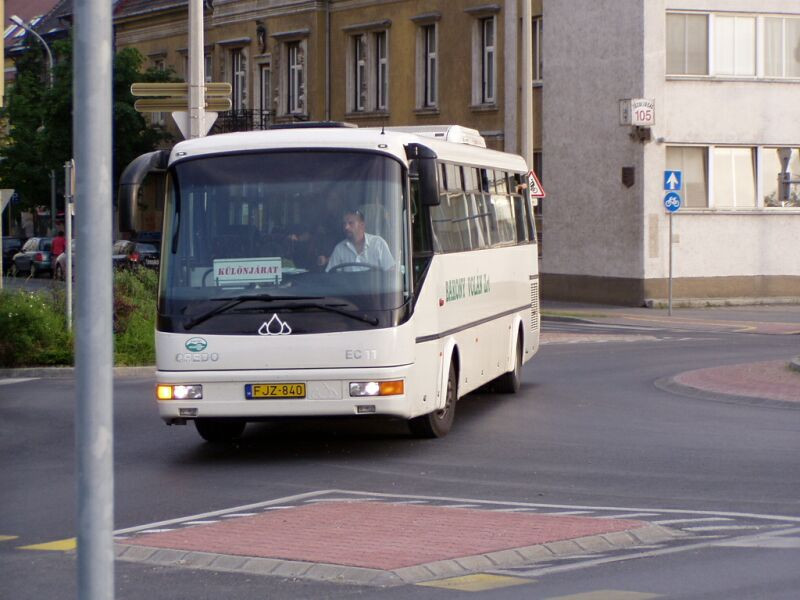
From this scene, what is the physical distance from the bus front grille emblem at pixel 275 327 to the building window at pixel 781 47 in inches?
1126

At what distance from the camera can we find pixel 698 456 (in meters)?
13.0

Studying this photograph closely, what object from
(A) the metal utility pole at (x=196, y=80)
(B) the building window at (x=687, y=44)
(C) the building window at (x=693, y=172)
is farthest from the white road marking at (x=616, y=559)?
(B) the building window at (x=687, y=44)

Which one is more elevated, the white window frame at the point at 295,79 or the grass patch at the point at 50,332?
the white window frame at the point at 295,79

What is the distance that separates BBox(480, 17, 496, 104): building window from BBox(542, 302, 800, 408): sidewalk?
7.33 m

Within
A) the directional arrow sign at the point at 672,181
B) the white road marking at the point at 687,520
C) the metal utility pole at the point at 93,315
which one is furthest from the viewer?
the directional arrow sign at the point at 672,181

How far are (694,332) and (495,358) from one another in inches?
545

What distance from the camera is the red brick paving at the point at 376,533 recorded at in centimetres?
852

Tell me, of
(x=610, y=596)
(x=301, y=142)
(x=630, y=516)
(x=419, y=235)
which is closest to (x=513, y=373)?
(x=419, y=235)

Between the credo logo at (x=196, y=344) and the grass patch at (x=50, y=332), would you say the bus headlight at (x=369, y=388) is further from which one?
the grass patch at (x=50, y=332)

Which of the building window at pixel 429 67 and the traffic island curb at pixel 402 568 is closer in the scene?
the traffic island curb at pixel 402 568

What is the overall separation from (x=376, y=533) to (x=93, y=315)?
18.6 feet

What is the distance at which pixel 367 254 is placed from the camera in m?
13.0

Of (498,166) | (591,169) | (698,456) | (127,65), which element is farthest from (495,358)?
(127,65)

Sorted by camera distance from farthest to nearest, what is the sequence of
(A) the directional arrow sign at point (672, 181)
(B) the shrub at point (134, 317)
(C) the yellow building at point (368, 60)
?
(C) the yellow building at point (368, 60), (A) the directional arrow sign at point (672, 181), (B) the shrub at point (134, 317)
